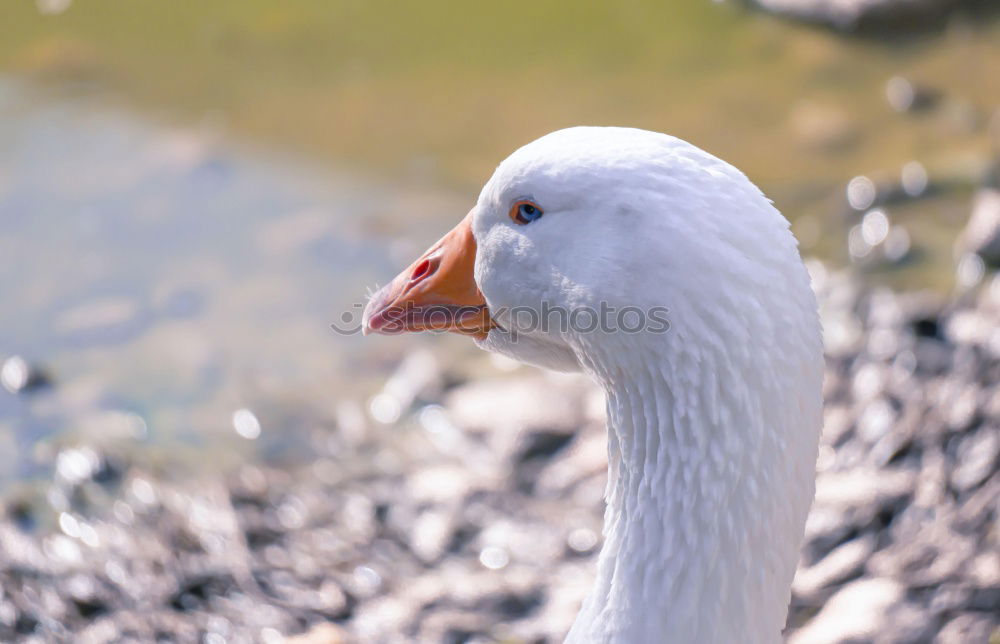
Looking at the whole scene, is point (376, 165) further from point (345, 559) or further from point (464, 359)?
point (345, 559)

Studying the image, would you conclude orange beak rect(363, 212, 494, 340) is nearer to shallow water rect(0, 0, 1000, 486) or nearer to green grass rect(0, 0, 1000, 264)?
shallow water rect(0, 0, 1000, 486)

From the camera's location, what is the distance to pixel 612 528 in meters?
2.48

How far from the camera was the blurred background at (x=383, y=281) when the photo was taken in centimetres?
421

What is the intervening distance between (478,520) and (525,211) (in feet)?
8.11

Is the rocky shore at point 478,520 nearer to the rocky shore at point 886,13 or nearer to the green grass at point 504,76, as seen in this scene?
the green grass at point 504,76

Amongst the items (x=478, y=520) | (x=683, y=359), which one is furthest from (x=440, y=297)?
(x=478, y=520)

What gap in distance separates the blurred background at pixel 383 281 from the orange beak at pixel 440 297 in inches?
63.1

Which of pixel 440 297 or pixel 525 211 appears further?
pixel 440 297

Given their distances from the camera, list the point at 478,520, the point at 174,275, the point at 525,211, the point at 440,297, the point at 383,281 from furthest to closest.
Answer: the point at 174,275
the point at 383,281
the point at 478,520
the point at 440,297
the point at 525,211

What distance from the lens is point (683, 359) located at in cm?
216

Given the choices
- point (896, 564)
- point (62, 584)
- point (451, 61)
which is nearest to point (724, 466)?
point (896, 564)

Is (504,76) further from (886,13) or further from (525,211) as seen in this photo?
(525,211)

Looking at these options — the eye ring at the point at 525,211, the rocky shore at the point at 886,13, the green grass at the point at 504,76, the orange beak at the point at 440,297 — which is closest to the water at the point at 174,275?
the green grass at the point at 504,76

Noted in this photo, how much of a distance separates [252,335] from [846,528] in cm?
311
